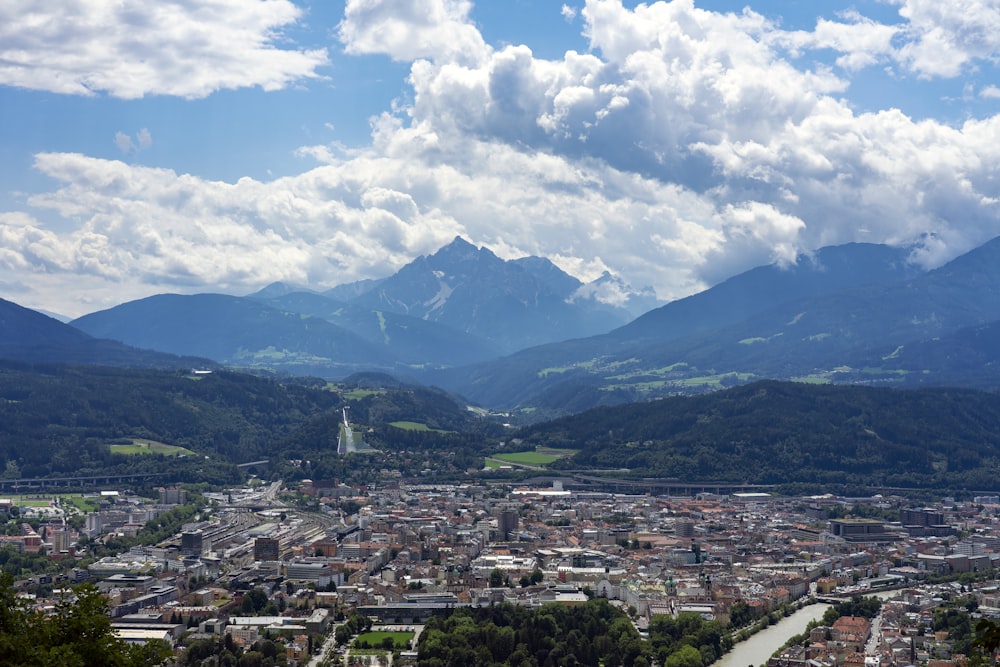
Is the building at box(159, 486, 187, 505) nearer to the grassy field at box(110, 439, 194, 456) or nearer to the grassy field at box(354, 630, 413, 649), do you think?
the grassy field at box(110, 439, 194, 456)

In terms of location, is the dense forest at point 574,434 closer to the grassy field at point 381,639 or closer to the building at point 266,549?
the building at point 266,549

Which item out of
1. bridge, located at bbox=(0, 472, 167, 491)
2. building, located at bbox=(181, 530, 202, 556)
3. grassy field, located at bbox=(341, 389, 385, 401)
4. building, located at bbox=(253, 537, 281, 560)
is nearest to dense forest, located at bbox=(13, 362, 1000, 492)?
bridge, located at bbox=(0, 472, 167, 491)

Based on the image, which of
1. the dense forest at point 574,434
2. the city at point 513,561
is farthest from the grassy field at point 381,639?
the dense forest at point 574,434

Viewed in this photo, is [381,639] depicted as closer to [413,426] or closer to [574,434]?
[574,434]

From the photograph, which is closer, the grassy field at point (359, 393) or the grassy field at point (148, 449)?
the grassy field at point (148, 449)

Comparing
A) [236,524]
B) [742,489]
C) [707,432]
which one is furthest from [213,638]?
[707,432]

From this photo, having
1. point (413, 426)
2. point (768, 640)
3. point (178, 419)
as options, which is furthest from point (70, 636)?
point (413, 426)

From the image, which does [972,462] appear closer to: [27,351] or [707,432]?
[707,432]
